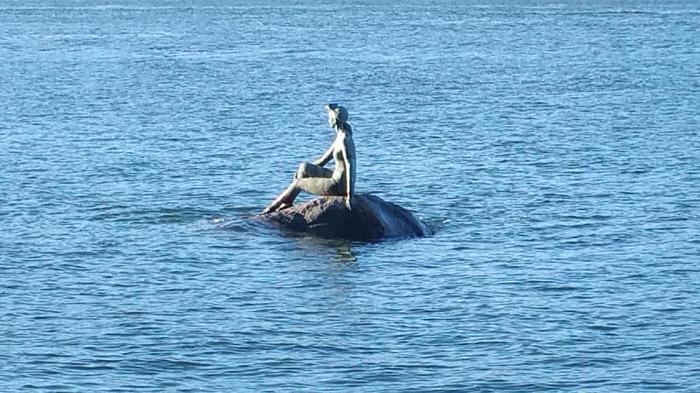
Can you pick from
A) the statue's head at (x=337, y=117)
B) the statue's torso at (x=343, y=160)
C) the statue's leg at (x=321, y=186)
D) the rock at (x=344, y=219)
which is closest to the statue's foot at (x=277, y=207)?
the rock at (x=344, y=219)

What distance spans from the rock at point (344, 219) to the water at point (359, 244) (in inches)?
16.7

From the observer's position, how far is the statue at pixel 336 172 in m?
42.2

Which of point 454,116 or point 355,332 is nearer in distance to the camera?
point 355,332

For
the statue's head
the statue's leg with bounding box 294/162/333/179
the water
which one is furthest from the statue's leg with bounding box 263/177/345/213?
the statue's head

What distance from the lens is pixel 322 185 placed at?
140ft

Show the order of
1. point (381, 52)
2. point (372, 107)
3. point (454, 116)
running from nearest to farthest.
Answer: point (454, 116) → point (372, 107) → point (381, 52)

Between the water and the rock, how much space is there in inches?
16.7

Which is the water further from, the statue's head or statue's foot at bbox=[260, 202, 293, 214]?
the statue's head

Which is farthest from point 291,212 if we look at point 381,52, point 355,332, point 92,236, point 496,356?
point 381,52

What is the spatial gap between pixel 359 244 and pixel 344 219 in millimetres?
782

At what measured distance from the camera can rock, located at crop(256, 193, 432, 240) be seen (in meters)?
42.4

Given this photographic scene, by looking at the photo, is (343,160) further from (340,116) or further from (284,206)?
(284,206)

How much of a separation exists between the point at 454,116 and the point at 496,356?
41.0 metres

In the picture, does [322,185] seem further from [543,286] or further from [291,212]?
[543,286]
